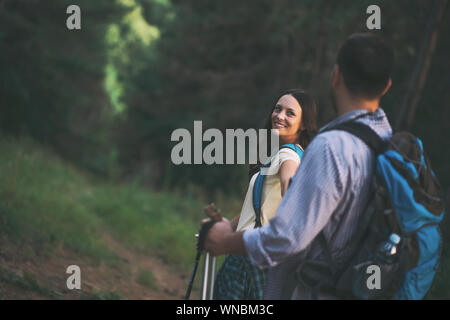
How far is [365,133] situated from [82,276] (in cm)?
508

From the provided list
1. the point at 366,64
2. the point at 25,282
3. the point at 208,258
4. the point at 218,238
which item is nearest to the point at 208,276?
the point at 208,258

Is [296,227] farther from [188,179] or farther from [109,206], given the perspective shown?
[188,179]

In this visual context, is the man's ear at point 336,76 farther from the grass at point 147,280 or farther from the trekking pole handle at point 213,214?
the grass at point 147,280

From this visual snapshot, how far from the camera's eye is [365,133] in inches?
81.7

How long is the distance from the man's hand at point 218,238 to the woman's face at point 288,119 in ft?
4.18

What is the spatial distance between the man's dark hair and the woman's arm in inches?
35.9

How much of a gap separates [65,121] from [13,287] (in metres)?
13.7

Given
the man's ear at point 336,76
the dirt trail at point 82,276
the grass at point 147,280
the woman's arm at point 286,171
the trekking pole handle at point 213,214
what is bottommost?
the grass at point 147,280

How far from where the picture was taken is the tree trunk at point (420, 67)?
7898mm

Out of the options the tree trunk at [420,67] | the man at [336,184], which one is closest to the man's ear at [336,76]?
the man at [336,184]

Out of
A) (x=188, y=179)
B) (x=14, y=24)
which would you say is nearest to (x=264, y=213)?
(x=14, y=24)

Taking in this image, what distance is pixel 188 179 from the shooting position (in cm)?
2089

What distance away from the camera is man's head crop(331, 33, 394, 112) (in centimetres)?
204

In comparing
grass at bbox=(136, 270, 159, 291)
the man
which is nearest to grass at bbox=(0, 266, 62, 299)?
grass at bbox=(136, 270, 159, 291)
